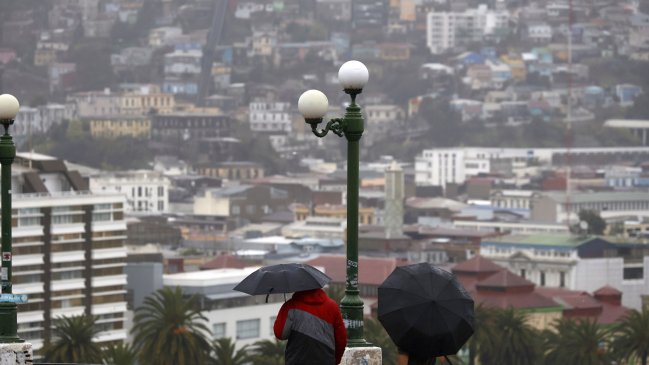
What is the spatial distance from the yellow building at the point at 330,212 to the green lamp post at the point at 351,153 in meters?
100

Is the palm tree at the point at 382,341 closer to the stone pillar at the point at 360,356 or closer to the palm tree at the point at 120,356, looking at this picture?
the palm tree at the point at 120,356

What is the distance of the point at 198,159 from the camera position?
465ft

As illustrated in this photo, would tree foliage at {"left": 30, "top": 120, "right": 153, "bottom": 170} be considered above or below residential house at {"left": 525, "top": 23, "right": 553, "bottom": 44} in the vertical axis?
below

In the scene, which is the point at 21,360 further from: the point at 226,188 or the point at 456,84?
the point at 456,84

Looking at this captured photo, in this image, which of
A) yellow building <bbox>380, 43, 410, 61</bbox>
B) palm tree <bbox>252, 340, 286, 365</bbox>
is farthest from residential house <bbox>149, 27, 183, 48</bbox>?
palm tree <bbox>252, 340, 286, 365</bbox>

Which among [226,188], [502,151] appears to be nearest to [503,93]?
[502,151]

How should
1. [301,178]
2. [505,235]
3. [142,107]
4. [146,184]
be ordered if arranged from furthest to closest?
1. [142,107]
2. [301,178]
3. [146,184]
4. [505,235]

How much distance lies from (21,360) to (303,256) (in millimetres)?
77546

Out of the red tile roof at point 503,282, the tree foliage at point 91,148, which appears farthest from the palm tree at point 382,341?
the tree foliage at point 91,148

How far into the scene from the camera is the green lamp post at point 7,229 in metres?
15.9

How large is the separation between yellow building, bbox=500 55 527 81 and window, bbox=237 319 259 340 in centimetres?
8919

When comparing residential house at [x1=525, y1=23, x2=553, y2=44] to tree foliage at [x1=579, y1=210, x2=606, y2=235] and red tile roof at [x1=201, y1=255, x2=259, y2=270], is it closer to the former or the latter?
tree foliage at [x1=579, y1=210, x2=606, y2=235]

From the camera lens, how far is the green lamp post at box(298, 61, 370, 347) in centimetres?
1416

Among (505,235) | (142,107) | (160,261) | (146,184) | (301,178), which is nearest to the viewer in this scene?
(160,261)
